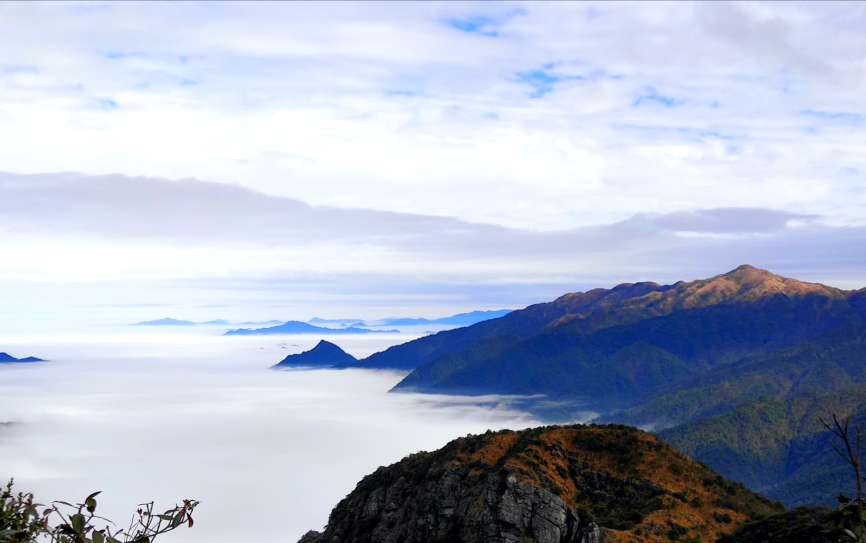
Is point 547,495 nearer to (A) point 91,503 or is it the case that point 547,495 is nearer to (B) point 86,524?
(B) point 86,524

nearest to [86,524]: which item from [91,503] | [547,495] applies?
[91,503]

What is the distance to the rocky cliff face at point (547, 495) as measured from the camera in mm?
109000

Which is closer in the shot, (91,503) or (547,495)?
(91,503)

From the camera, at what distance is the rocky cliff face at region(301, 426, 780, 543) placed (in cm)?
10900

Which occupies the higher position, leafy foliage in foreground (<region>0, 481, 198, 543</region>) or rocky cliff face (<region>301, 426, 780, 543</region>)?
leafy foliage in foreground (<region>0, 481, 198, 543</region>)

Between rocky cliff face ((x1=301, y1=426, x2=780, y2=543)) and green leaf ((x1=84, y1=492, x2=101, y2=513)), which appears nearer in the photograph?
green leaf ((x1=84, y1=492, x2=101, y2=513))

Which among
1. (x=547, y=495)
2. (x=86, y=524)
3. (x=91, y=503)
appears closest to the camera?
(x=91, y=503)

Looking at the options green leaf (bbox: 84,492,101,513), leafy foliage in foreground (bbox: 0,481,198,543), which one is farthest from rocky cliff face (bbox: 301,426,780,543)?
green leaf (bbox: 84,492,101,513)

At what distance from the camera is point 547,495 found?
112188 millimetres

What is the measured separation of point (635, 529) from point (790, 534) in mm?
20439

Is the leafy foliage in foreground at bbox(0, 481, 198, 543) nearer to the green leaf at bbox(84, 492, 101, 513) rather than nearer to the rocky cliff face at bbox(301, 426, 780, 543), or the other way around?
the green leaf at bbox(84, 492, 101, 513)

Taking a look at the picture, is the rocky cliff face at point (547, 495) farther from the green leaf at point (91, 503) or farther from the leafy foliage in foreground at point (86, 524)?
the green leaf at point (91, 503)

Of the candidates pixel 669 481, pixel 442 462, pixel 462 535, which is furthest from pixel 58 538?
pixel 669 481

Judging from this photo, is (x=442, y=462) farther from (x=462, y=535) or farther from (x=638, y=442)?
(x=638, y=442)
